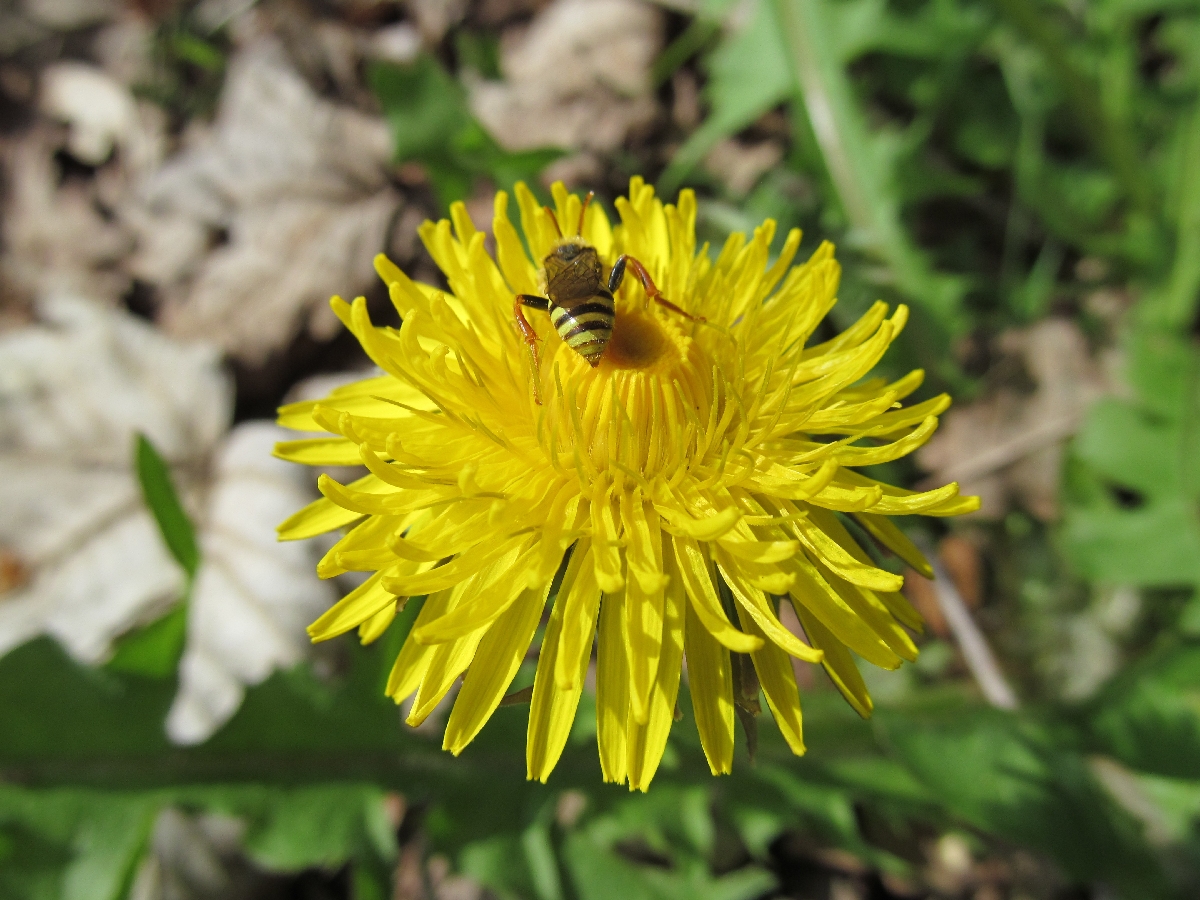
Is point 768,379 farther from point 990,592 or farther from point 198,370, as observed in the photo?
point 198,370

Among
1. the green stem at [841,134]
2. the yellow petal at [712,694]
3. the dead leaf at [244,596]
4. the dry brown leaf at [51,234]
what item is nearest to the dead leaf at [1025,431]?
the green stem at [841,134]

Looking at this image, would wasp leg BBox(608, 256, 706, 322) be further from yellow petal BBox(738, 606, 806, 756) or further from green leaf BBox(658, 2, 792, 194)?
green leaf BBox(658, 2, 792, 194)

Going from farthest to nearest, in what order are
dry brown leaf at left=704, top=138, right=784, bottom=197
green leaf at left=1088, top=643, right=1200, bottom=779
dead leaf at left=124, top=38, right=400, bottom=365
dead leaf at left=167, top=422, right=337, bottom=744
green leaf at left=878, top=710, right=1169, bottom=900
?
1. dry brown leaf at left=704, top=138, right=784, bottom=197
2. dead leaf at left=124, top=38, right=400, bottom=365
3. dead leaf at left=167, top=422, right=337, bottom=744
4. green leaf at left=1088, top=643, right=1200, bottom=779
5. green leaf at left=878, top=710, right=1169, bottom=900

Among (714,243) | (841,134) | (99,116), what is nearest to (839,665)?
(714,243)

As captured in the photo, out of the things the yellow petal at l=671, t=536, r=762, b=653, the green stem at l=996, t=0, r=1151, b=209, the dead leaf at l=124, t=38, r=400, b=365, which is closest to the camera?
the yellow petal at l=671, t=536, r=762, b=653

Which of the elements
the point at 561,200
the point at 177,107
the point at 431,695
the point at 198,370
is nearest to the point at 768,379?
the point at 561,200

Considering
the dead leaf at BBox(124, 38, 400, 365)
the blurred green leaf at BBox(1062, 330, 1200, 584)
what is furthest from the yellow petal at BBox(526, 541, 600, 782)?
the dead leaf at BBox(124, 38, 400, 365)

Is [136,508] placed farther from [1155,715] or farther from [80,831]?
[1155,715]

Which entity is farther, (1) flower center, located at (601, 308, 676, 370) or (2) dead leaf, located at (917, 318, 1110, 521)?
(2) dead leaf, located at (917, 318, 1110, 521)
